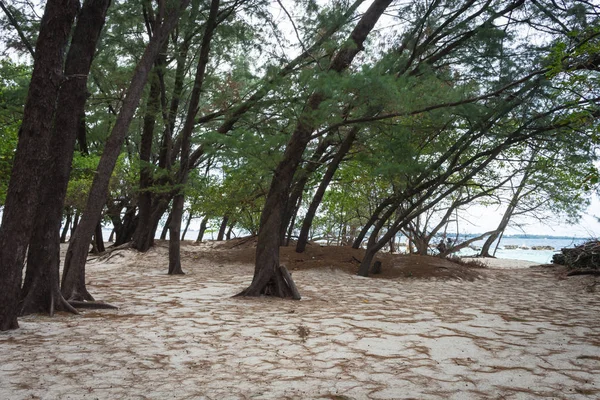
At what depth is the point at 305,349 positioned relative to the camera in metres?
3.55

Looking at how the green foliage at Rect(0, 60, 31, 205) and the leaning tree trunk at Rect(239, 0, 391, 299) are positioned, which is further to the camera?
the green foliage at Rect(0, 60, 31, 205)

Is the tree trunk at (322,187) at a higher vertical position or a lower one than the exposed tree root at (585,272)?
higher

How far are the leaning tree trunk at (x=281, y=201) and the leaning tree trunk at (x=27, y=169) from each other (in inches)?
118

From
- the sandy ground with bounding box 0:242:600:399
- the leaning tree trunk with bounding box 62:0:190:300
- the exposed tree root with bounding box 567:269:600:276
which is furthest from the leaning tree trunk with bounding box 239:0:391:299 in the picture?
the exposed tree root with bounding box 567:269:600:276

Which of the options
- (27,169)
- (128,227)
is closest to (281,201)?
(27,169)

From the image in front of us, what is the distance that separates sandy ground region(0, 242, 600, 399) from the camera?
2678mm

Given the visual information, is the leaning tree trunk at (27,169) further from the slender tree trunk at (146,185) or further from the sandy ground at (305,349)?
the slender tree trunk at (146,185)

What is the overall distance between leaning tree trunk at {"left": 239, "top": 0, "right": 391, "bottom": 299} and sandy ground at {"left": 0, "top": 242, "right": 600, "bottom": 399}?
0.41 metres

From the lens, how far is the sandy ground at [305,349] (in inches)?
105

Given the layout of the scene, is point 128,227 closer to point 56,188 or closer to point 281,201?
point 281,201

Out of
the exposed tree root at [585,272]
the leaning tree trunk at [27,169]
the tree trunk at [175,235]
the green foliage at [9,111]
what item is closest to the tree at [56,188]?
the leaning tree trunk at [27,169]

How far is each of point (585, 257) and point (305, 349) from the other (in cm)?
1014

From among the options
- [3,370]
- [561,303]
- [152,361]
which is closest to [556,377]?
[152,361]

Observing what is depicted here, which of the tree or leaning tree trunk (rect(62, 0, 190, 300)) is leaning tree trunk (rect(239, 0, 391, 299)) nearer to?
leaning tree trunk (rect(62, 0, 190, 300))
